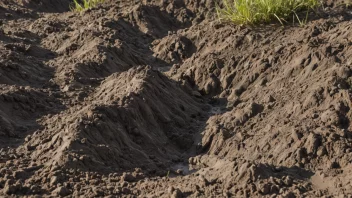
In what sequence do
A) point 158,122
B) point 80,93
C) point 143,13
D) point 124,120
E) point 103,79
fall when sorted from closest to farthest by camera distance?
point 124,120 → point 158,122 → point 80,93 → point 103,79 → point 143,13

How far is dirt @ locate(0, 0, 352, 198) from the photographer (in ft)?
13.6

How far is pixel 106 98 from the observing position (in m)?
5.54

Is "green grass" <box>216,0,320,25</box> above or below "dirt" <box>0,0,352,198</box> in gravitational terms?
above

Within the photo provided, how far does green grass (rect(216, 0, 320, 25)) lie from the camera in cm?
663

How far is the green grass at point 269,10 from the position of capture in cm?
663

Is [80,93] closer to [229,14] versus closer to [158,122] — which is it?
[158,122]

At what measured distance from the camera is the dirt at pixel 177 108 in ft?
13.6

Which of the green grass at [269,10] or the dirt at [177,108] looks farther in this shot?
the green grass at [269,10]

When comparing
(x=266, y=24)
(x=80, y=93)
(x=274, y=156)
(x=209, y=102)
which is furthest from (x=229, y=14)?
(x=274, y=156)

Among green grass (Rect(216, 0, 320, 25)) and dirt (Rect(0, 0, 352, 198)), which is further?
green grass (Rect(216, 0, 320, 25))

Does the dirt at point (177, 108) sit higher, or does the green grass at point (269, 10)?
the green grass at point (269, 10)

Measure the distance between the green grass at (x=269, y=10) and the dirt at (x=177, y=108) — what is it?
0.12 meters

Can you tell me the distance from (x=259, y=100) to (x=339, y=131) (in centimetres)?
125

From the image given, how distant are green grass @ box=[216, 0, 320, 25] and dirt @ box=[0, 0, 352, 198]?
0.39 ft
